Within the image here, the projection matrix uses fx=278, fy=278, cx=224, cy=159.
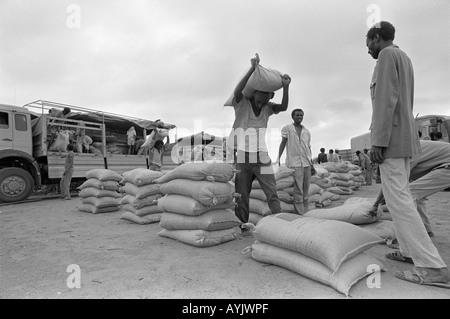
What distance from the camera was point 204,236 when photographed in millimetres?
2652

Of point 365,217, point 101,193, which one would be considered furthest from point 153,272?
point 101,193

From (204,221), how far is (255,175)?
75 centimetres

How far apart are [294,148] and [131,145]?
23.8 feet

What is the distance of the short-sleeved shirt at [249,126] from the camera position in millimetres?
2943

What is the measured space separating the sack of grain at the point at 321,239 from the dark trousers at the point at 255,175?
82 cm

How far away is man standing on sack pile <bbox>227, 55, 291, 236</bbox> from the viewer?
9.61 ft

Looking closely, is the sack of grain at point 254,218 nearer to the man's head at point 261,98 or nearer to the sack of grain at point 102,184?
the man's head at point 261,98

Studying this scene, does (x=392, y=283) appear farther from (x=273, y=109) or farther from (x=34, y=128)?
(x=34, y=128)

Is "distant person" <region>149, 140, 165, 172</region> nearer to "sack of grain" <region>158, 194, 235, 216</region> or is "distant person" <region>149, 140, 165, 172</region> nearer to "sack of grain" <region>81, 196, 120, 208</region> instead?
"sack of grain" <region>81, 196, 120, 208</region>

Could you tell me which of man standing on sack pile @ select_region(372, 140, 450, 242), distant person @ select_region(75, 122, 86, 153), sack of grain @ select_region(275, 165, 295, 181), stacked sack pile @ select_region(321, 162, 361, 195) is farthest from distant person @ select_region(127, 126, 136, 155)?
man standing on sack pile @ select_region(372, 140, 450, 242)

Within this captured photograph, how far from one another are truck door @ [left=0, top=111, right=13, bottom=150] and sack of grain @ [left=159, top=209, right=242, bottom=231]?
20.6ft

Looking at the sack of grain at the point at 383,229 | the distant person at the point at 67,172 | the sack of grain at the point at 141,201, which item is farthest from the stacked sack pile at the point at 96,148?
the sack of grain at the point at 383,229
